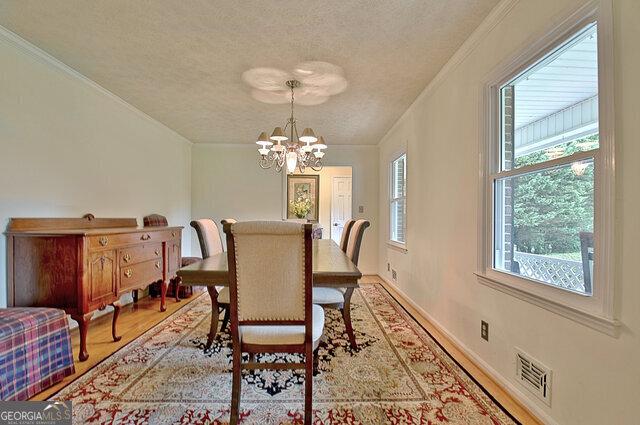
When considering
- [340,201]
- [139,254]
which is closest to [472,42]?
[139,254]

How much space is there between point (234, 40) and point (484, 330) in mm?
2679

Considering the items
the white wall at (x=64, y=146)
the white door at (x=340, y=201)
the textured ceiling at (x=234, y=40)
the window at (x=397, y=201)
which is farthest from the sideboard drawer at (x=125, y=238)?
the white door at (x=340, y=201)

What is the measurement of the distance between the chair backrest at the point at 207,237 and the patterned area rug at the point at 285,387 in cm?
73

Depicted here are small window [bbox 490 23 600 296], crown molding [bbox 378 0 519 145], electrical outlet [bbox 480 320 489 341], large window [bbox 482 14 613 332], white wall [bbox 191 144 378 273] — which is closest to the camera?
large window [bbox 482 14 613 332]

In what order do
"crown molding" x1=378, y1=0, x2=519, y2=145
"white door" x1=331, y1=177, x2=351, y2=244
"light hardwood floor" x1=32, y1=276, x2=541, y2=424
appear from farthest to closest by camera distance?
1. "white door" x1=331, y1=177, x2=351, y2=244
2. "crown molding" x1=378, y1=0, x2=519, y2=145
3. "light hardwood floor" x1=32, y1=276, x2=541, y2=424

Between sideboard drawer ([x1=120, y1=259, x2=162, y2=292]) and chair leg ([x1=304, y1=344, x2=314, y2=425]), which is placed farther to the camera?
sideboard drawer ([x1=120, y1=259, x2=162, y2=292])

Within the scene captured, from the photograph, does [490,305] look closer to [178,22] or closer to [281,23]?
Result: [281,23]

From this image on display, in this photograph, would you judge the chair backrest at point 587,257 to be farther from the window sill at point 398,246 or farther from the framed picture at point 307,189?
the framed picture at point 307,189

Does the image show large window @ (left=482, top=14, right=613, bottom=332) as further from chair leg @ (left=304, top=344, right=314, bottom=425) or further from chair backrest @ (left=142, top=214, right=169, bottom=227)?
chair backrest @ (left=142, top=214, right=169, bottom=227)

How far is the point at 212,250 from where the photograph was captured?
2.61 meters

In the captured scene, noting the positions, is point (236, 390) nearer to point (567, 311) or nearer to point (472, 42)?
point (567, 311)

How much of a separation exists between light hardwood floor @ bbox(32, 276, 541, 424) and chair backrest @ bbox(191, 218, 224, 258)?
3.14 feet

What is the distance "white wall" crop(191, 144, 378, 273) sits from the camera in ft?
17.9

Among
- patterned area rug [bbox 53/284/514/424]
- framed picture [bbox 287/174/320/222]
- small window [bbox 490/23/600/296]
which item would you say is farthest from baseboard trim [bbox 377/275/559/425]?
framed picture [bbox 287/174/320/222]
